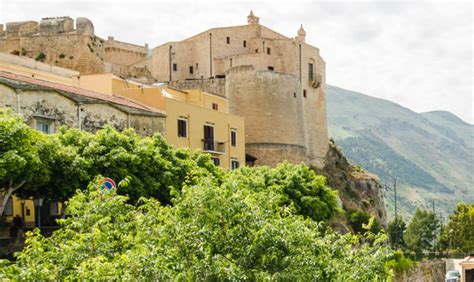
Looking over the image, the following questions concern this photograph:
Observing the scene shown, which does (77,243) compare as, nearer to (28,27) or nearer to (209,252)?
(209,252)

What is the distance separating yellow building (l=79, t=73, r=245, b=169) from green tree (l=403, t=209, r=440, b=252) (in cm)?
5405

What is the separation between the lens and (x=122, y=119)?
48.4 m

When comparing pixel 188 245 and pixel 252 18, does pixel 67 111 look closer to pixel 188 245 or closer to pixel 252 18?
pixel 188 245

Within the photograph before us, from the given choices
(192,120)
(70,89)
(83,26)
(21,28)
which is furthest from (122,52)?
(70,89)

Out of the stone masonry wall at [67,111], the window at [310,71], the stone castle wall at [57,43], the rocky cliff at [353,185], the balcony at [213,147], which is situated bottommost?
the rocky cliff at [353,185]

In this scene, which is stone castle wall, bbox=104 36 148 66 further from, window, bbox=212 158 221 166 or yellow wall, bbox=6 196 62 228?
yellow wall, bbox=6 196 62 228

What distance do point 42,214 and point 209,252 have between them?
2402cm

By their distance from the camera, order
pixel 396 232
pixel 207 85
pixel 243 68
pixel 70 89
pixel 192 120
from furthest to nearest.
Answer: pixel 396 232 → pixel 207 85 → pixel 243 68 → pixel 192 120 → pixel 70 89

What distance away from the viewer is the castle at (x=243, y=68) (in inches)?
3098

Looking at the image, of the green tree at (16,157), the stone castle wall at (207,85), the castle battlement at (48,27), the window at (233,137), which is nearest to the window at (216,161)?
the window at (233,137)

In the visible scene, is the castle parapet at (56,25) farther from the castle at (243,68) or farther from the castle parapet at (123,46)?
the castle parapet at (123,46)

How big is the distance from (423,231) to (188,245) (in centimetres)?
9909

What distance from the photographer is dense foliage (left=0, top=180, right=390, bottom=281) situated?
1880cm

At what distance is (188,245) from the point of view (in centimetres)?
1998
